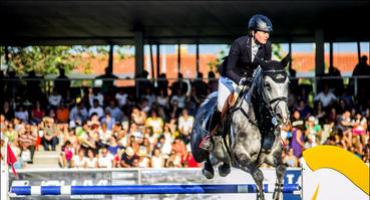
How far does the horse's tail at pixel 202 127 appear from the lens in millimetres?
11375

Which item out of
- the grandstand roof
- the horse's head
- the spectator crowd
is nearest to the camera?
the horse's head

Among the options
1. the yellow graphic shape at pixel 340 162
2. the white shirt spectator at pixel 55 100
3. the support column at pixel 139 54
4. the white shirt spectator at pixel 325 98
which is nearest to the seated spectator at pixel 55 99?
the white shirt spectator at pixel 55 100

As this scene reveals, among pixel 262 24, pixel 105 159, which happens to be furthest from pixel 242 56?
pixel 105 159

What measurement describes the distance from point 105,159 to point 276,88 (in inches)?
343

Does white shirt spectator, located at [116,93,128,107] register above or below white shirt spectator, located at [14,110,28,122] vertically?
above

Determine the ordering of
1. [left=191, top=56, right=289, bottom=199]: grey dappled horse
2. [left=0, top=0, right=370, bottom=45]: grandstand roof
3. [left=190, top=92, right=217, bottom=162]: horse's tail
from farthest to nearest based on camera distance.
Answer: [left=0, top=0, right=370, bottom=45]: grandstand roof → [left=190, top=92, right=217, bottom=162]: horse's tail → [left=191, top=56, right=289, bottom=199]: grey dappled horse

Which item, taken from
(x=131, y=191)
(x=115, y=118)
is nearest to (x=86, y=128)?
(x=115, y=118)

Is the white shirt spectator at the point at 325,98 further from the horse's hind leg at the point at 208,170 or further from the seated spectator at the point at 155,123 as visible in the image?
the horse's hind leg at the point at 208,170

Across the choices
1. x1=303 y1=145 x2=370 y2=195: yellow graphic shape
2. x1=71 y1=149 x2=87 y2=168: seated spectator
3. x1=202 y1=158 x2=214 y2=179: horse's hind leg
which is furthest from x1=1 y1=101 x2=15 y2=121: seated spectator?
x1=303 y1=145 x2=370 y2=195: yellow graphic shape

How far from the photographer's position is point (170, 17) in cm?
2255

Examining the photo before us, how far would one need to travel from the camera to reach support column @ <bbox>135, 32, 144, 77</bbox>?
2336 centimetres

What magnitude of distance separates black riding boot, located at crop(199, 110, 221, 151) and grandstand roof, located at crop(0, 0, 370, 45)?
9.08 m

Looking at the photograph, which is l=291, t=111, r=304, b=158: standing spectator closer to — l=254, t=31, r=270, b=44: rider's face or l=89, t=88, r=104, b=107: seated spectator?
l=89, t=88, r=104, b=107: seated spectator

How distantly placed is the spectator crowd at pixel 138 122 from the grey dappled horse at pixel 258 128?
686cm
